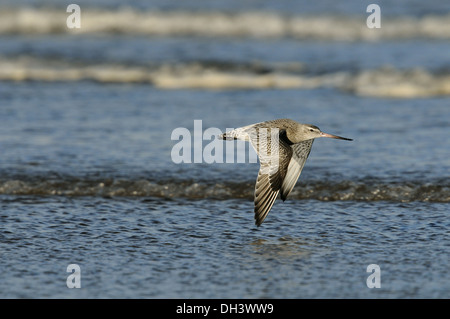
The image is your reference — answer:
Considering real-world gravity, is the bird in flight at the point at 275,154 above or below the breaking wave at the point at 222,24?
below

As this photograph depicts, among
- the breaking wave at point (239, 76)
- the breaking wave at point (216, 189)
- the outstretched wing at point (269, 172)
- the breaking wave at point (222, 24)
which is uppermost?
the breaking wave at point (222, 24)

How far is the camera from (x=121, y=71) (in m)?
12.4

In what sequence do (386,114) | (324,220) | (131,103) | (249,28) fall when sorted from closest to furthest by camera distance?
(324,220), (386,114), (131,103), (249,28)

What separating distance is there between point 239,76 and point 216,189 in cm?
556

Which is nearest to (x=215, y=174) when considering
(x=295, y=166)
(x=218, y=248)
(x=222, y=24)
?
(x=295, y=166)

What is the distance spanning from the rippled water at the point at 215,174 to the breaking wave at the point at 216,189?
0.02m

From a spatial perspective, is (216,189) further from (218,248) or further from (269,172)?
(218,248)

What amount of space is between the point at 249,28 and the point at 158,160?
9464 mm

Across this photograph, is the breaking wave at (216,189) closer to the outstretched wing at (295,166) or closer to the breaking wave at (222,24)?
the outstretched wing at (295,166)

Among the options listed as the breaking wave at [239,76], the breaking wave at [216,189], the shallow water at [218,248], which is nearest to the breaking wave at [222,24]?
the breaking wave at [239,76]

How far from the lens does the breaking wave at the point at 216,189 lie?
6441 mm

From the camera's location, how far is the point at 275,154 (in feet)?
→ 18.5
